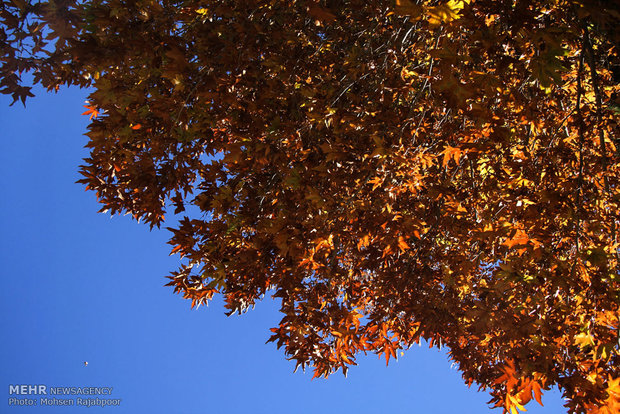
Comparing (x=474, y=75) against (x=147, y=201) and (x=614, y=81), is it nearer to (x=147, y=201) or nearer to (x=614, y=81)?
(x=147, y=201)

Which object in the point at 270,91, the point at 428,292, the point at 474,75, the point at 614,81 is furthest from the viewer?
the point at 614,81

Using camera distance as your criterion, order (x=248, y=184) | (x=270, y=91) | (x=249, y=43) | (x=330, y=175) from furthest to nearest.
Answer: (x=248, y=184) → (x=270, y=91) → (x=330, y=175) → (x=249, y=43)

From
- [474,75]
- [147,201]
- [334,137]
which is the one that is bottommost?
[474,75]

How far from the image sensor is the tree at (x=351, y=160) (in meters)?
2.10

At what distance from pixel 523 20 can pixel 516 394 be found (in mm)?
1850

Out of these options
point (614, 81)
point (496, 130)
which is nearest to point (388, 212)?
Result: point (496, 130)

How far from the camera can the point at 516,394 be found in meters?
1.99

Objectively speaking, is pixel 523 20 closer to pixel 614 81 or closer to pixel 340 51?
pixel 340 51

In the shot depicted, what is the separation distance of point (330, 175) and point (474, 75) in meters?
1.04

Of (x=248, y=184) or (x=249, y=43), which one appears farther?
(x=248, y=184)

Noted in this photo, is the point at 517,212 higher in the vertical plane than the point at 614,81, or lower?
lower

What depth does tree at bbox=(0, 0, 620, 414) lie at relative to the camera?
2.10 metres

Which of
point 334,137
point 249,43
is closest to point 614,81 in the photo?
point 334,137

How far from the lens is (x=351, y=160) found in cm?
263
